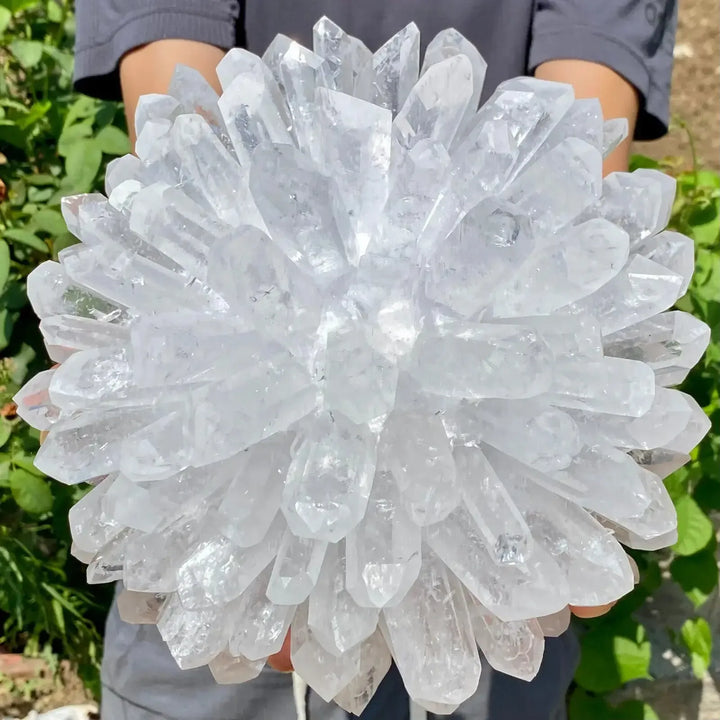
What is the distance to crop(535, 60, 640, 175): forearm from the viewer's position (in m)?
0.57

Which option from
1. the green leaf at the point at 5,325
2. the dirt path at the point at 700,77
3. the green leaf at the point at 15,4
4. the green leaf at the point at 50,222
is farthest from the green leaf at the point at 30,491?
the dirt path at the point at 700,77

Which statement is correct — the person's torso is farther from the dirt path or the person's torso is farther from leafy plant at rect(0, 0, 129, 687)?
the dirt path

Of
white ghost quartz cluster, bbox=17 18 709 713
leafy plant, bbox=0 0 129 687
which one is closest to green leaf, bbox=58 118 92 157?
leafy plant, bbox=0 0 129 687

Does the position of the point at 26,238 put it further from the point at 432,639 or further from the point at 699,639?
the point at 699,639

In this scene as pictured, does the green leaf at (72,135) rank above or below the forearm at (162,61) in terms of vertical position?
below

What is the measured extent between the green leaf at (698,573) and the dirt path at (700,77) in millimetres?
654

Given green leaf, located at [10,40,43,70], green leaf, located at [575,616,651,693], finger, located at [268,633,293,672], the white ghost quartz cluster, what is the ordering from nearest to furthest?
1. the white ghost quartz cluster
2. finger, located at [268,633,293,672]
3. green leaf, located at [10,40,43,70]
4. green leaf, located at [575,616,651,693]

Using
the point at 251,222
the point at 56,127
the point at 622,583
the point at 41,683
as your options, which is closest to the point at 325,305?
the point at 251,222

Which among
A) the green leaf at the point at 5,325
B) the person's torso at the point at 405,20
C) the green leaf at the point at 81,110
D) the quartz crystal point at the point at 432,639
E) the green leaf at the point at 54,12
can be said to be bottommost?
the green leaf at the point at 5,325

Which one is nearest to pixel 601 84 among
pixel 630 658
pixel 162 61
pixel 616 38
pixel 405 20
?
pixel 616 38

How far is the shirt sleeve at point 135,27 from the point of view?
0.58 meters

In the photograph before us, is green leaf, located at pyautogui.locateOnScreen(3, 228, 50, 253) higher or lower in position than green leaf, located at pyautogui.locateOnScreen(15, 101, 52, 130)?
lower

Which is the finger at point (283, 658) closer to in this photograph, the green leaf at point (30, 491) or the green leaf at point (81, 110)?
the green leaf at point (30, 491)

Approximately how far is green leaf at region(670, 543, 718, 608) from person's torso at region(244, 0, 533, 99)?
570 mm
